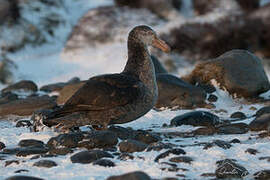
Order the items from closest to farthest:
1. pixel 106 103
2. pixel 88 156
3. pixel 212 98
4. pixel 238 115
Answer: pixel 88 156, pixel 106 103, pixel 238 115, pixel 212 98

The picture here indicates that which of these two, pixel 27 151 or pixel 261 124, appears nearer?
pixel 27 151

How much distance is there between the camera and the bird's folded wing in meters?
6.39

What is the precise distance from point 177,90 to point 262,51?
9828 millimetres

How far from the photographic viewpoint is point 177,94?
891cm

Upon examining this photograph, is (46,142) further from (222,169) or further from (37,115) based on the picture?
(222,169)

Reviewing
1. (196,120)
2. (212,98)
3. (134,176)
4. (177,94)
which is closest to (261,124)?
(196,120)

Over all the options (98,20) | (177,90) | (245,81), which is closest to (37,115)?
(177,90)

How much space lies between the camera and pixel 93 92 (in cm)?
643

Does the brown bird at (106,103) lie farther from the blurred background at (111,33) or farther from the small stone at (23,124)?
the blurred background at (111,33)

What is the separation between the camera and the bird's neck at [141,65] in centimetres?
672

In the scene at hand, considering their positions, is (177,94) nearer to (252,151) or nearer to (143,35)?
(143,35)

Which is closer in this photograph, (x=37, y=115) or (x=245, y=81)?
(x=37, y=115)

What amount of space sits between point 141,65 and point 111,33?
1296cm

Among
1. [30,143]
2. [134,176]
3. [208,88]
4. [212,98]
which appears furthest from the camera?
[208,88]
